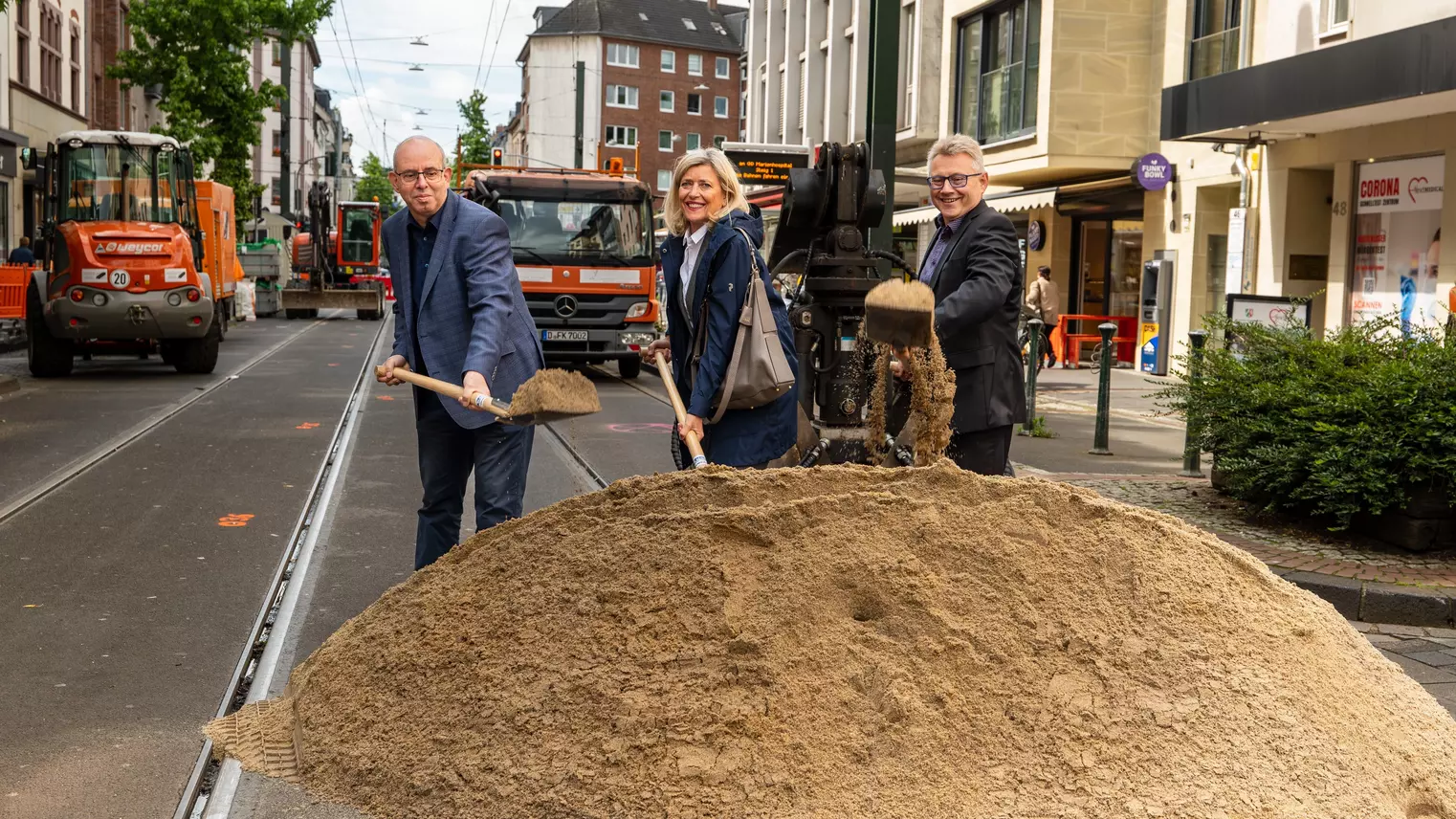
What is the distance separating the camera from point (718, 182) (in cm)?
514

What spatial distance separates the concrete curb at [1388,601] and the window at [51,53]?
36.5 metres

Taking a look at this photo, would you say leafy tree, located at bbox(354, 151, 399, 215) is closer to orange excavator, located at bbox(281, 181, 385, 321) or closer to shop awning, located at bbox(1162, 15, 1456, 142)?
orange excavator, located at bbox(281, 181, 385, 321)

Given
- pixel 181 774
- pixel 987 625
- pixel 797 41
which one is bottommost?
pixel 181 774

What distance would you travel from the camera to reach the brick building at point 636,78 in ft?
305

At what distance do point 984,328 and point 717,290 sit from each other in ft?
3.19

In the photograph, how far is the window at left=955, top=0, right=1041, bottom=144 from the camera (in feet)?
83.4

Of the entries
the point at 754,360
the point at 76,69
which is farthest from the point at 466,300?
the point at 76,69

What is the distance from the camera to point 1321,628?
4051 millimetres

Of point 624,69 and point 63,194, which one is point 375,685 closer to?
point 63,194

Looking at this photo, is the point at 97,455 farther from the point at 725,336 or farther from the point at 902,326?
the point at 902,326

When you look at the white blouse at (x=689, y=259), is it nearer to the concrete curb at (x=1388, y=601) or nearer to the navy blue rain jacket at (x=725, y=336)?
the navy blue rain jacket at (x=725, y=336)

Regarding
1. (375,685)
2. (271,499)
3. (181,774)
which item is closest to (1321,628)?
(375,685)

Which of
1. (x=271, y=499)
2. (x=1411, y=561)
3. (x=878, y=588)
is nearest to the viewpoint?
(x=878, y=588)

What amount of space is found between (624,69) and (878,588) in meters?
92.7
